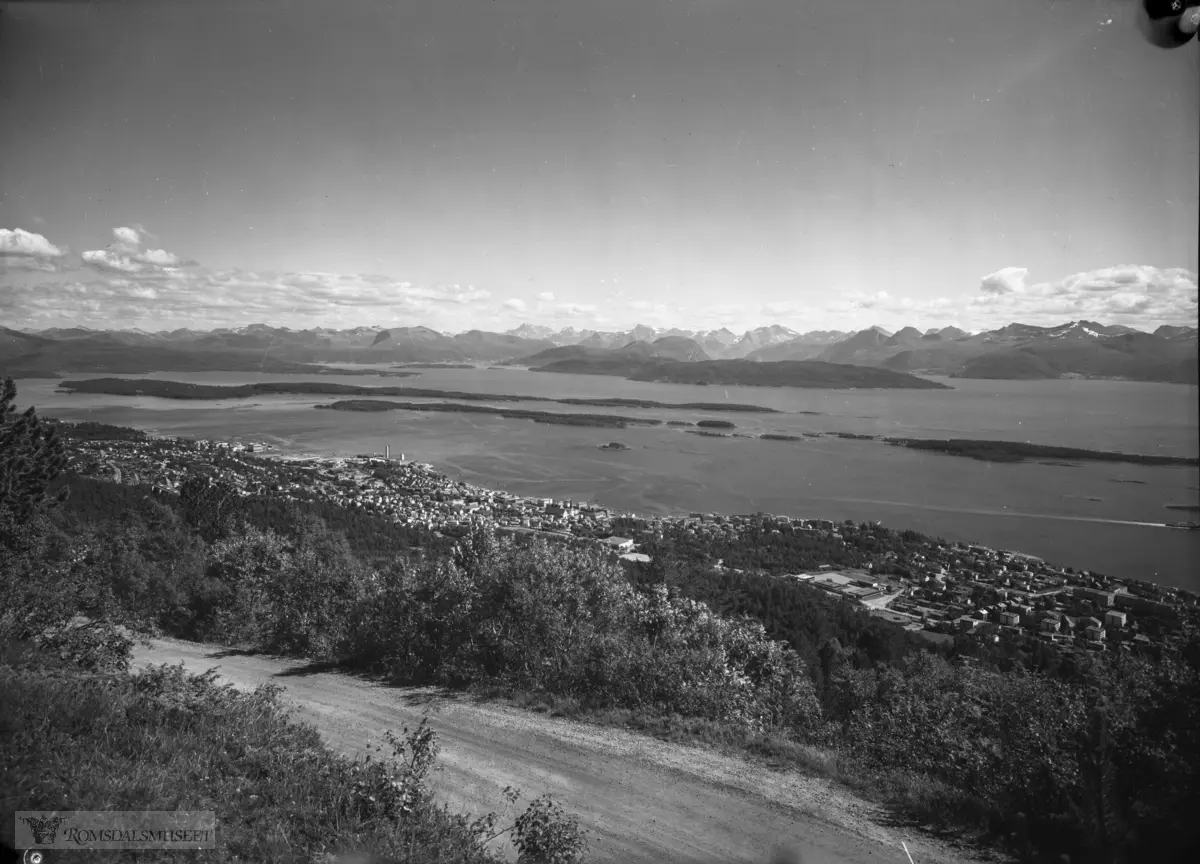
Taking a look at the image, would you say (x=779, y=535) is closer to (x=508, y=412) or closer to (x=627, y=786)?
(x=627, y=786)

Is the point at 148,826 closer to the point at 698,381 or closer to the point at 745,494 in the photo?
the point at 745,494

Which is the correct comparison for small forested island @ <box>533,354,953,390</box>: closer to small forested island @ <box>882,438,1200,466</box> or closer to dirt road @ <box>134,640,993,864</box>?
small forested island @ <box>882,438,1200,466</box>

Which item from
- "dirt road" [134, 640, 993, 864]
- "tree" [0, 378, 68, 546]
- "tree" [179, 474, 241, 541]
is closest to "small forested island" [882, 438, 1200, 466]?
"dirt road" [134, 640, 993, 864]

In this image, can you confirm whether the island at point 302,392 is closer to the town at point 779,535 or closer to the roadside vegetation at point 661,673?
the town at point 779,535

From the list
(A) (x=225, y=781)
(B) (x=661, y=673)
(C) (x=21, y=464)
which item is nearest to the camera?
(A) (x=225, y=781)

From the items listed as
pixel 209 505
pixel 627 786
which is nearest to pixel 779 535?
pixel 209 505

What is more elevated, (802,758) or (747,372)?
(747,372)

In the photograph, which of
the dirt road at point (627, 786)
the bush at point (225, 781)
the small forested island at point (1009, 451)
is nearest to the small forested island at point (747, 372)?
the small forested island at point (1009, 451)
